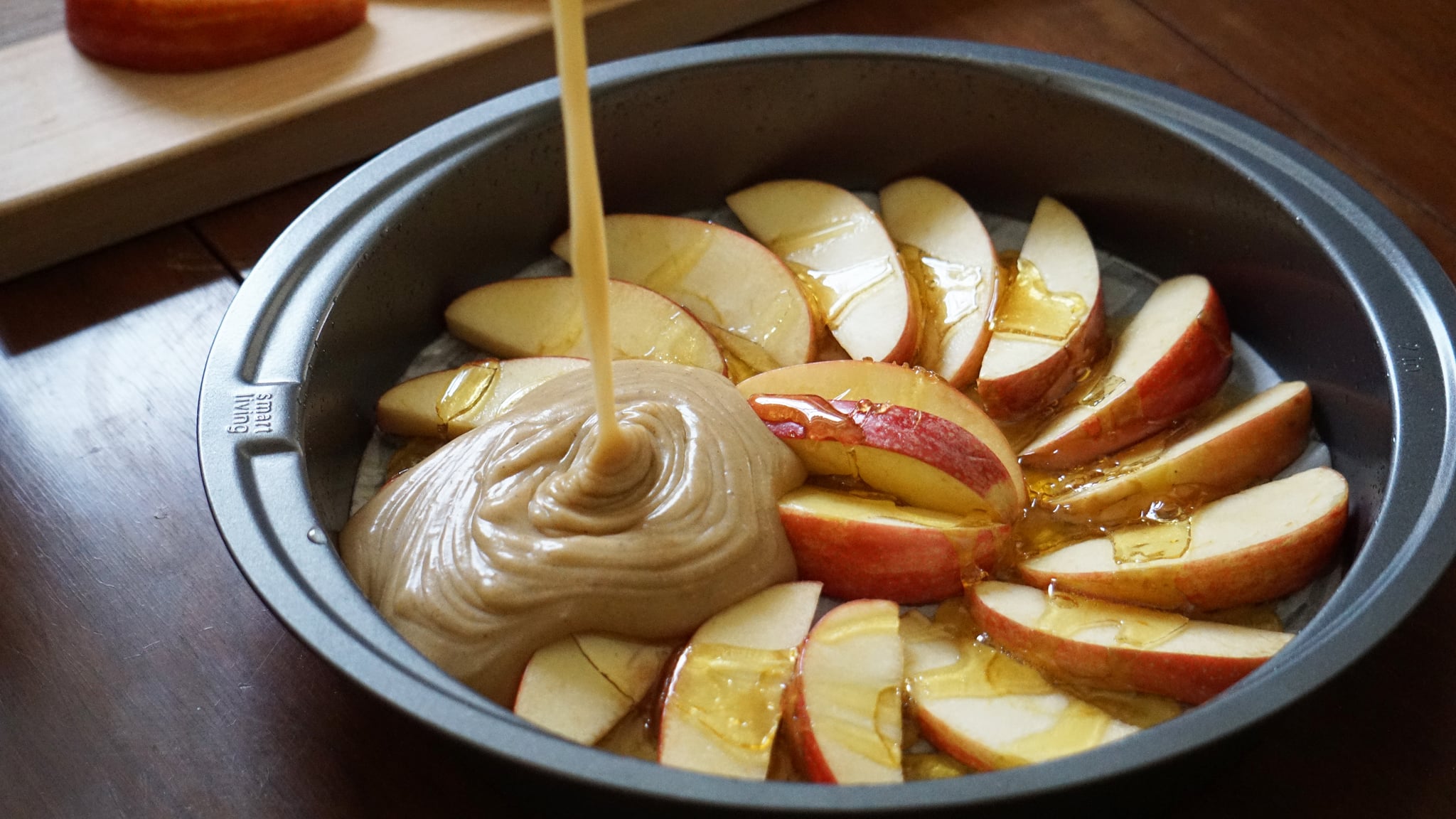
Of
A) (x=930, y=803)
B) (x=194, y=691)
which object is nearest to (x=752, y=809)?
(x=930, y=803)

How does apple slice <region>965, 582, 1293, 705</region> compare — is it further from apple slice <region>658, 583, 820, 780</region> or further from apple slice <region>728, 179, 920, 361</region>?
apple slice <region>728, 179, 920, 361</region>

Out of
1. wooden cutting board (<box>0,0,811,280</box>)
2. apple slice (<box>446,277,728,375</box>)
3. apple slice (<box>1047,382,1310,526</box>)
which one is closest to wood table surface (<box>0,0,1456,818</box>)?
wooden cutting board (<box>0,0,811,280</box>)

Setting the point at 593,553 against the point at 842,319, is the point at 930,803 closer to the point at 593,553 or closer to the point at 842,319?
the point at 593,553

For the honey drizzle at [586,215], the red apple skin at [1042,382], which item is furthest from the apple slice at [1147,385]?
the honey drizzle at [586,215]

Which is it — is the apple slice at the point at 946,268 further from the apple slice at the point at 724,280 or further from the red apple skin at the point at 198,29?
the red apple skin at the point at 198,29

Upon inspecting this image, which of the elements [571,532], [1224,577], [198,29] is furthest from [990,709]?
[198,29]

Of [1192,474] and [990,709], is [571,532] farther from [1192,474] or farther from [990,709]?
[1192,474]

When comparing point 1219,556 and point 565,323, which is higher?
point 1219,556
